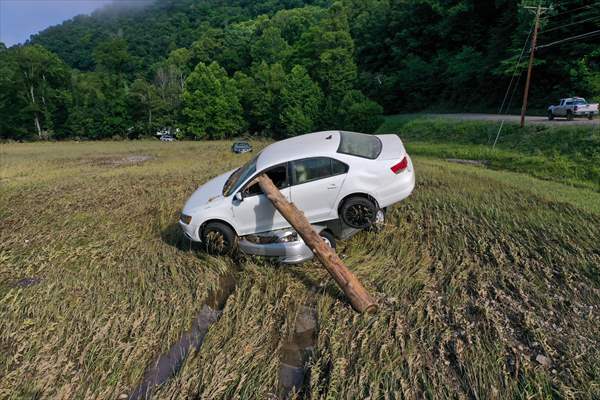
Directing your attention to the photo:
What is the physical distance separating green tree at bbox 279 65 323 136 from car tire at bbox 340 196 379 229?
4120cm

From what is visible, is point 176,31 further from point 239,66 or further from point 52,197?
point 52,197

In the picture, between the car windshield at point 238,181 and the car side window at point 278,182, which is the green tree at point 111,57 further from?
the car side window at point 278,182

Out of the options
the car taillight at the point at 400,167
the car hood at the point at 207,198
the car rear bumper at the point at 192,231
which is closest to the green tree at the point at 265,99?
the car hood at the point at 207,198

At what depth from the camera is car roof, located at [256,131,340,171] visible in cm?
604

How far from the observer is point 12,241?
23.9ft

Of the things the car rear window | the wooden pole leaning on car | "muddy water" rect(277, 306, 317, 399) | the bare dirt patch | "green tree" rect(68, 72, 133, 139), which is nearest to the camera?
"muddy water" rect(277, 306, 317, 399)

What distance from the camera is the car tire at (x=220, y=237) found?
6.20 metres

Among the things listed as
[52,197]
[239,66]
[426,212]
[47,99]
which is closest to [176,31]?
[239,66]

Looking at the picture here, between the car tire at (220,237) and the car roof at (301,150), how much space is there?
135cm

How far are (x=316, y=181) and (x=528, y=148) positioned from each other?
1386 centimetres

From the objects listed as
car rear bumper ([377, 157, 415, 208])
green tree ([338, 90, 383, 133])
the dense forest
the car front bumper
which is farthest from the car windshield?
green tree ([338, 90, 383, 133])

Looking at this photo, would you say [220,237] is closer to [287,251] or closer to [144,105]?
[287,251]

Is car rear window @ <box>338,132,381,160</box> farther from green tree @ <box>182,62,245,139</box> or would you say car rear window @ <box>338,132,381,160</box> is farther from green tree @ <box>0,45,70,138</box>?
green tree @ <box>0,45,70,138</box>

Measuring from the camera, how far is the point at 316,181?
601cm
